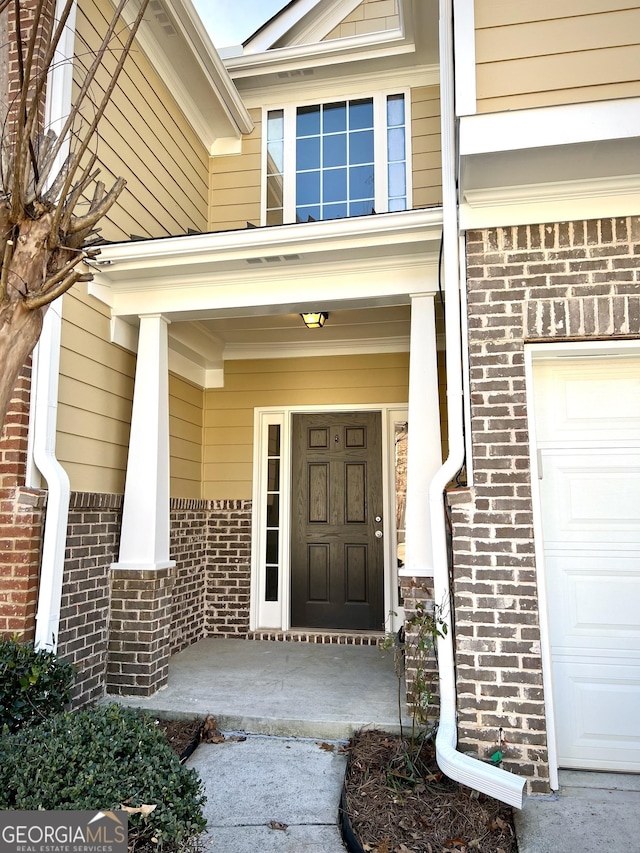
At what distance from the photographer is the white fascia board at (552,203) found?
311 cm

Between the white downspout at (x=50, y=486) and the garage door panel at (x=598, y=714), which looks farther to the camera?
the white downspout at (x=50, y=486)

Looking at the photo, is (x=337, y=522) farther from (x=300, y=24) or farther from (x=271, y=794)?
(x=300, y=24)

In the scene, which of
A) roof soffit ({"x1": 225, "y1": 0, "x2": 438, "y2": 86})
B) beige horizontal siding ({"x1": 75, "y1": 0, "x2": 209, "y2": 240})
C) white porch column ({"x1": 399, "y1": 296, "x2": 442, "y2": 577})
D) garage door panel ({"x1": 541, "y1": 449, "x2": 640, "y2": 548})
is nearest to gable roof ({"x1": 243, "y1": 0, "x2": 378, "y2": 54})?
roof soffit ({"x1": 225, "y1": 0, "x2": 438, "y2": 86})

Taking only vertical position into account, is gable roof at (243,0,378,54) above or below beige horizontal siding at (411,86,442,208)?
above

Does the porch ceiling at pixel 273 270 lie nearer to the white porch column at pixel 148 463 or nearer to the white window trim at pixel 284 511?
the white porch column at pixel 148 463

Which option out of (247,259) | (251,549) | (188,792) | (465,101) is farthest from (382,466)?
(188,792)

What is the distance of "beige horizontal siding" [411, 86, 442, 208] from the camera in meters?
5.55

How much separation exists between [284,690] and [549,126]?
374 cm

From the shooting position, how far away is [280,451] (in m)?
6.04

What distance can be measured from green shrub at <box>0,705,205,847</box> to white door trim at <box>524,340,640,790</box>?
175 centimetres

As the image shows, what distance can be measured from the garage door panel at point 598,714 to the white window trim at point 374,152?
4.20 m

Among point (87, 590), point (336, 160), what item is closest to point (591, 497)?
point (87, 590)

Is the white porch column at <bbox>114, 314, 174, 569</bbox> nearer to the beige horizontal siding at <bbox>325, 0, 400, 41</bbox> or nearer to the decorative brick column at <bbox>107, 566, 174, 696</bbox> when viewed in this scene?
the decorative brick column at <bbox>107, 566, 174, 696</bbox>

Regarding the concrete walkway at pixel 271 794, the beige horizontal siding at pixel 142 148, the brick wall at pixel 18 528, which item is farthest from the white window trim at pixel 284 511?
the brick wall at pixel 18 528
